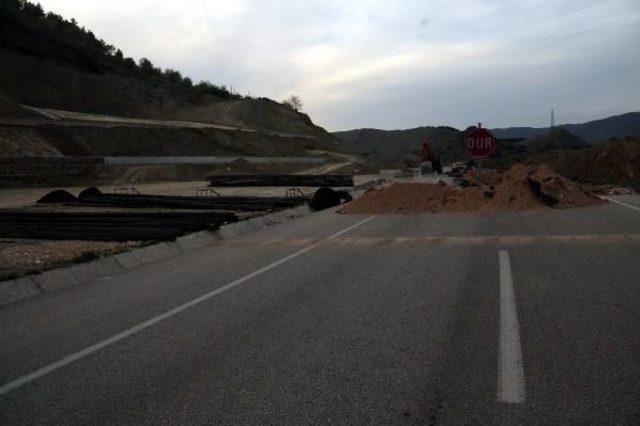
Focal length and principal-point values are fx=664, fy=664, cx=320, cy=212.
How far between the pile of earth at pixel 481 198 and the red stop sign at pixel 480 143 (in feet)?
4.43

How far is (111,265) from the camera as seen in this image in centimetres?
1129

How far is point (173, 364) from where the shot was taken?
5.34 m

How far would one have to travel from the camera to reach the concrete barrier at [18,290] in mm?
8835

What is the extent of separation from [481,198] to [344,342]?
15.2 meters

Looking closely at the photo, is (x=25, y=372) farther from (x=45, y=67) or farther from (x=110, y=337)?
(x=45, y=67)

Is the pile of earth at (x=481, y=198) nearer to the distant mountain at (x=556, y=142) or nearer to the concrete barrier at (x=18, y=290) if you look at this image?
the concrete barrier at (x=18, y=290)

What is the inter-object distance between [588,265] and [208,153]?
6043 centimetres

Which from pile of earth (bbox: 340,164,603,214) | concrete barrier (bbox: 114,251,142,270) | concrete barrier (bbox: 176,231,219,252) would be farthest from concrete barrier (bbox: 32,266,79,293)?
pile of earth (bbox: 340,164,603,214)

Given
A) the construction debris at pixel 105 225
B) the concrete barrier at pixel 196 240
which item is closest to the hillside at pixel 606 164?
the construction debris at pixel 105 225

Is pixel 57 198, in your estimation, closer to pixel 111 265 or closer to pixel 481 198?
pixel 481 198

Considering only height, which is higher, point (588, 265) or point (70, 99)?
point (70, 99)

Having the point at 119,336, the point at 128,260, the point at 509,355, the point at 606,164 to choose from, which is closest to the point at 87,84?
the point at 606,164

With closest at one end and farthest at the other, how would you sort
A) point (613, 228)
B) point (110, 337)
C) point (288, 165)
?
point (110, 337)
point (613, 228)
point (288, 165)

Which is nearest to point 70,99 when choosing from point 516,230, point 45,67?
point 45,67
